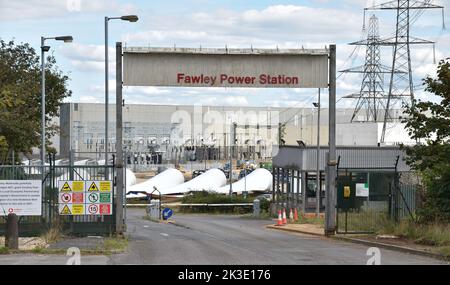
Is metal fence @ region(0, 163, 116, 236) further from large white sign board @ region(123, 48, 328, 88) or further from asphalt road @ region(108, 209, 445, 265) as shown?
large white sign board @ region(123, 48, 328, 88)

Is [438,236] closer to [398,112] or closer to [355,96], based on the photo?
[355,96]

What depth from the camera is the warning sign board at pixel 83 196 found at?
23891 mm

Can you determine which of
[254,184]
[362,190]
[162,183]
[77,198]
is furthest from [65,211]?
[162,183]

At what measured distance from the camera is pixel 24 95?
38.1m

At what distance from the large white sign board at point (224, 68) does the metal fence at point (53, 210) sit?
344cm

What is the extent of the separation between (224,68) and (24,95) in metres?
15.3

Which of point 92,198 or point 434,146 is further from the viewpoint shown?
point 434,146

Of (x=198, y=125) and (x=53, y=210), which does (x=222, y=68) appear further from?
(x=198, y=125)

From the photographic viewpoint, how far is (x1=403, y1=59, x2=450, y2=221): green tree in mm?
24578

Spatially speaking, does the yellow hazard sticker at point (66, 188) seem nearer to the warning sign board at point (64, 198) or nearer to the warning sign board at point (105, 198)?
the warning sign board at point (64, 198)

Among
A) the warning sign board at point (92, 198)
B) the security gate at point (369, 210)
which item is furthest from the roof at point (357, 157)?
the warning sign board at point (92, 198)

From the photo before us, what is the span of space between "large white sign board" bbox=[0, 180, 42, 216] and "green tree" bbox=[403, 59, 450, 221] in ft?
37.9

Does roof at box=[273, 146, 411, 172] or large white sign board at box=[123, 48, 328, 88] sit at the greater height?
large white sign board at box=[123, 48, 328, 88]

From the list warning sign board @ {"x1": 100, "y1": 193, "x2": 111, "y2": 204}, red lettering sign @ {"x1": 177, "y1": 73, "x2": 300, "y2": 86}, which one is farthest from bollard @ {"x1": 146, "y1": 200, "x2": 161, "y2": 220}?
warning sign board @ {"x1": 100, "y1": 193, "x2": 111, "y2": 204}
